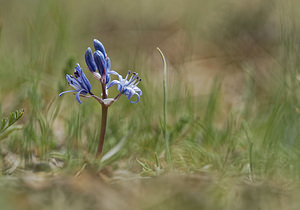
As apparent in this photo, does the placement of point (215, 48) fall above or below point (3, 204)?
above

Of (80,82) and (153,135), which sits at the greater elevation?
(80,82)

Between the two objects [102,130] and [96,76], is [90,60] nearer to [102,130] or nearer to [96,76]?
[96,76]

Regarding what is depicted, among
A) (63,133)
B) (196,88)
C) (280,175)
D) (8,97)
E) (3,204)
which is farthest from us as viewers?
(196,88)

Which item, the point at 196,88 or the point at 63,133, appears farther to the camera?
the point at 196,88

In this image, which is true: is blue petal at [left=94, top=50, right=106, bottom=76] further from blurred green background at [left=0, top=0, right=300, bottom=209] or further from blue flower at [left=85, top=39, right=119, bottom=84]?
blurred green background at [left=0, top=0, right=300, bottom=209]

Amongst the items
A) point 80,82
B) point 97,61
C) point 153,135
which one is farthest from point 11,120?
point 153,135

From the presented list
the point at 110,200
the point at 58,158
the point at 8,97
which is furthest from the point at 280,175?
the point at 8,97

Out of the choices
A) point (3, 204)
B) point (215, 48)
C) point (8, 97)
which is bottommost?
point (3, 204)

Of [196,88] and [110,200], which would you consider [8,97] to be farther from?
[196,88]

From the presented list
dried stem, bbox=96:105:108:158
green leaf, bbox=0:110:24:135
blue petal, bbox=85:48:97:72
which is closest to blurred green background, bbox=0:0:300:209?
dried stem, bbox=96:105:108:158
